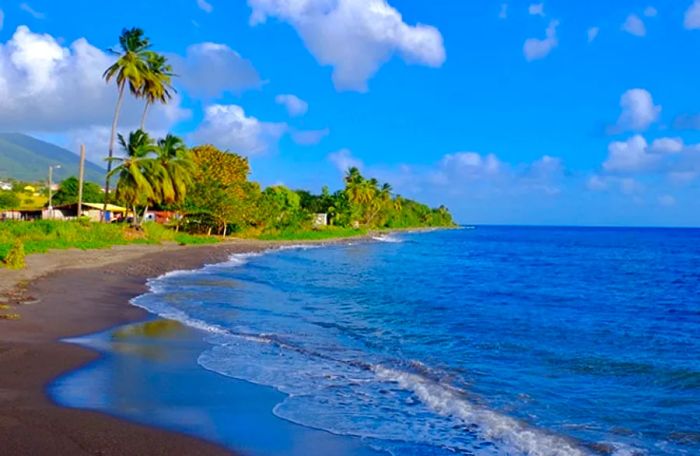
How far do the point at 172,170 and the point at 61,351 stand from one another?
1484 inches

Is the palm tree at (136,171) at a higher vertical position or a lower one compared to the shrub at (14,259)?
higher

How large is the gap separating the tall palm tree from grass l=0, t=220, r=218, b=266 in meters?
3.47

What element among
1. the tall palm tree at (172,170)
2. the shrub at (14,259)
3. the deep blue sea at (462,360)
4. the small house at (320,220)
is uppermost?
the tall palm tree at (172,170)

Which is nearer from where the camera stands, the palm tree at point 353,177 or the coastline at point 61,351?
the coastline at point 61,351

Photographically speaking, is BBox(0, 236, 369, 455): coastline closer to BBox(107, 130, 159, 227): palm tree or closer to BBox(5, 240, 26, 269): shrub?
BBox(5, 240, 26, 269): shrub

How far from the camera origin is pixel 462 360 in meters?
10.9

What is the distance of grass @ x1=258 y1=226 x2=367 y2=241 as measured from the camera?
209 ft

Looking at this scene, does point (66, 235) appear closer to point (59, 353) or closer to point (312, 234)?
point (59, 353)

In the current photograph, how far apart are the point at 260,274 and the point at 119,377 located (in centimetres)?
1957

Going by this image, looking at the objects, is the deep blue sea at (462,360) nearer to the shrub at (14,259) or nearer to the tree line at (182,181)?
the shrub at (14,259)

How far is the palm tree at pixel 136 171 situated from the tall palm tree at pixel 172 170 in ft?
2.21

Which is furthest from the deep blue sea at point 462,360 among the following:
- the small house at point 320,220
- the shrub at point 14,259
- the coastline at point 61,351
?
the small house at point 320,220

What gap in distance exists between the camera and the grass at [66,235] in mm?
29231

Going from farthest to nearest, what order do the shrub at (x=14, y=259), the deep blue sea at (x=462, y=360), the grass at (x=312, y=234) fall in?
the grass at (x=312, y=234) < the shrub at (x=14, y=259) < the deep blue sea at (x=462, y=360)
